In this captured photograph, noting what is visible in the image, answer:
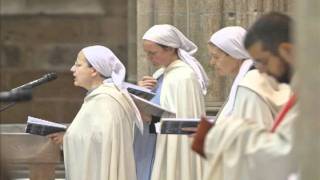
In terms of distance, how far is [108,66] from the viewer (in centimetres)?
736

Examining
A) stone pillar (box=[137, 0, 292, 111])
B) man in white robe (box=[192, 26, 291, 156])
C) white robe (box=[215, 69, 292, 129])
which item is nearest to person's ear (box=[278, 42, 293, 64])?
man in white robe (box=[192, 26, 291, 156])

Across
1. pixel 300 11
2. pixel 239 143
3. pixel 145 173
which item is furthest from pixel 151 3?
pixel 300 11

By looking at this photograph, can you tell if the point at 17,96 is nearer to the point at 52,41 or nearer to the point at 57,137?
the point at 57,137

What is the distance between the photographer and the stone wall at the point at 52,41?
12336mm

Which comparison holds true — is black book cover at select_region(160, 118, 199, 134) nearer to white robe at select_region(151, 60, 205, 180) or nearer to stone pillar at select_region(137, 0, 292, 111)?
white robe at select_region(151, 60, 205, 180)

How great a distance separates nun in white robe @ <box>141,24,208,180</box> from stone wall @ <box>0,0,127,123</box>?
14.6ft

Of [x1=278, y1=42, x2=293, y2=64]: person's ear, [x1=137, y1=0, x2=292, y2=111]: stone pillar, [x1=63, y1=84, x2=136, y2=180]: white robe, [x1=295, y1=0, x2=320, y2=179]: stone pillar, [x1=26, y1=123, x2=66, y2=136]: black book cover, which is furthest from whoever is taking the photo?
[x1=137, y1=0, x2=292, y2=111]: stone pillar

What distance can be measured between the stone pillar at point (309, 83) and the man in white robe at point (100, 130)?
3.58m

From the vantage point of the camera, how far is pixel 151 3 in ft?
32.2

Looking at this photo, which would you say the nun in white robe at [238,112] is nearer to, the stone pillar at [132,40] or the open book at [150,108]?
the open book at [150,108]

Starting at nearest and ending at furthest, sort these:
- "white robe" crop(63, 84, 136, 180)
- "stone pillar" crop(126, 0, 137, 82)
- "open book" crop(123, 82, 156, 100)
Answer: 1. "white robe" crop(63, 84, 136, 180)
2. "open book" crop(123, 82, 156, 100)
3. "stone pillar" crop(126, 0, 137, 82)

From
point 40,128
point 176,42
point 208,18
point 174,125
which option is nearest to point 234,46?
point 174,125

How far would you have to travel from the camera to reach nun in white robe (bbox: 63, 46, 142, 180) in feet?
23.6

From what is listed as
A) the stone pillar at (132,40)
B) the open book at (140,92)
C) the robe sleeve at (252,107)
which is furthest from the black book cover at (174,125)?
the stone pillar at (132,40)
